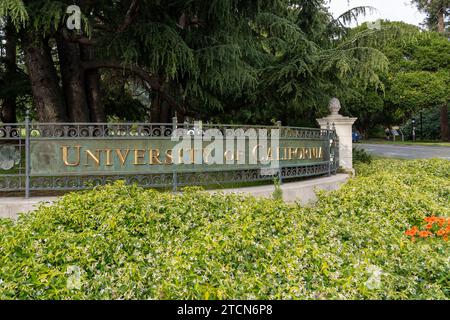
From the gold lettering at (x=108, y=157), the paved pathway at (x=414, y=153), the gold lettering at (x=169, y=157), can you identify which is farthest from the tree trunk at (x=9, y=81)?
the paved pathway at (x=414, y=153)

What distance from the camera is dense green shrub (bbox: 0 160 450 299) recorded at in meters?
3.19

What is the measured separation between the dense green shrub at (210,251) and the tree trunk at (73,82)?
4.31 meters

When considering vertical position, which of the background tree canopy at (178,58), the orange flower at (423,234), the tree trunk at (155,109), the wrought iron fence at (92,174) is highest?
the background tree canopy at (178,58)

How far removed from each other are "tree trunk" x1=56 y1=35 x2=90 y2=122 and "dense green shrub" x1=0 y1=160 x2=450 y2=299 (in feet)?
14.2

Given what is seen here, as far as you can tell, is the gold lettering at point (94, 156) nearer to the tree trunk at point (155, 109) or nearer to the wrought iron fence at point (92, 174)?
the wrought iron fence at point (92, 174)

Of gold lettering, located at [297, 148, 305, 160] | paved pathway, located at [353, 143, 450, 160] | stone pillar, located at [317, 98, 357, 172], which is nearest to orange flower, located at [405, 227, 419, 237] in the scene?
gold lettering, located at [297, 148, 305, 160]

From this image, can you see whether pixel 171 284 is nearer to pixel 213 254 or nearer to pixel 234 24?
pixel 213 254

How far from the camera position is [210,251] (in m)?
3.75

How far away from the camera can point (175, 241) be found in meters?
4.17

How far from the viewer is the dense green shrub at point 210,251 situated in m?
3.19

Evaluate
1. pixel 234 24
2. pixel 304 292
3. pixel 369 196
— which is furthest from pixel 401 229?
pixel 234 24

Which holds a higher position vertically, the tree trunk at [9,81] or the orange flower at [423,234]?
the tree trunk at [9,81]

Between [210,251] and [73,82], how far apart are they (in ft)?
23.7
